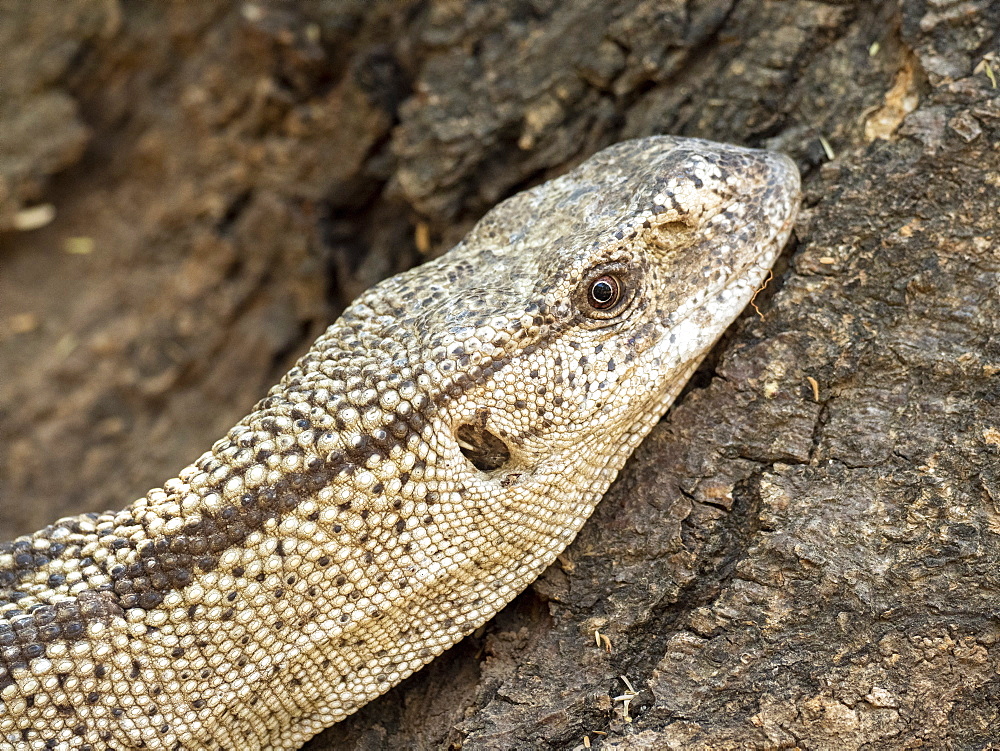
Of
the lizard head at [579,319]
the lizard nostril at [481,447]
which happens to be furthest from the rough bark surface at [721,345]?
the lizard nostril at [481,447]

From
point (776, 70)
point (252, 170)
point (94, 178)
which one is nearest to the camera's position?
point (776, 70)

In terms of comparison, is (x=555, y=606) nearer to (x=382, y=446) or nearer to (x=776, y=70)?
(x=382, y=446)

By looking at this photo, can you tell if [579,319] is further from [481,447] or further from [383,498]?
[383,498]

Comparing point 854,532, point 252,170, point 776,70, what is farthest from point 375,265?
point 854,532

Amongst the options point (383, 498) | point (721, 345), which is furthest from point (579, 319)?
point (383, 498)

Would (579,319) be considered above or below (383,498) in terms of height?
above
